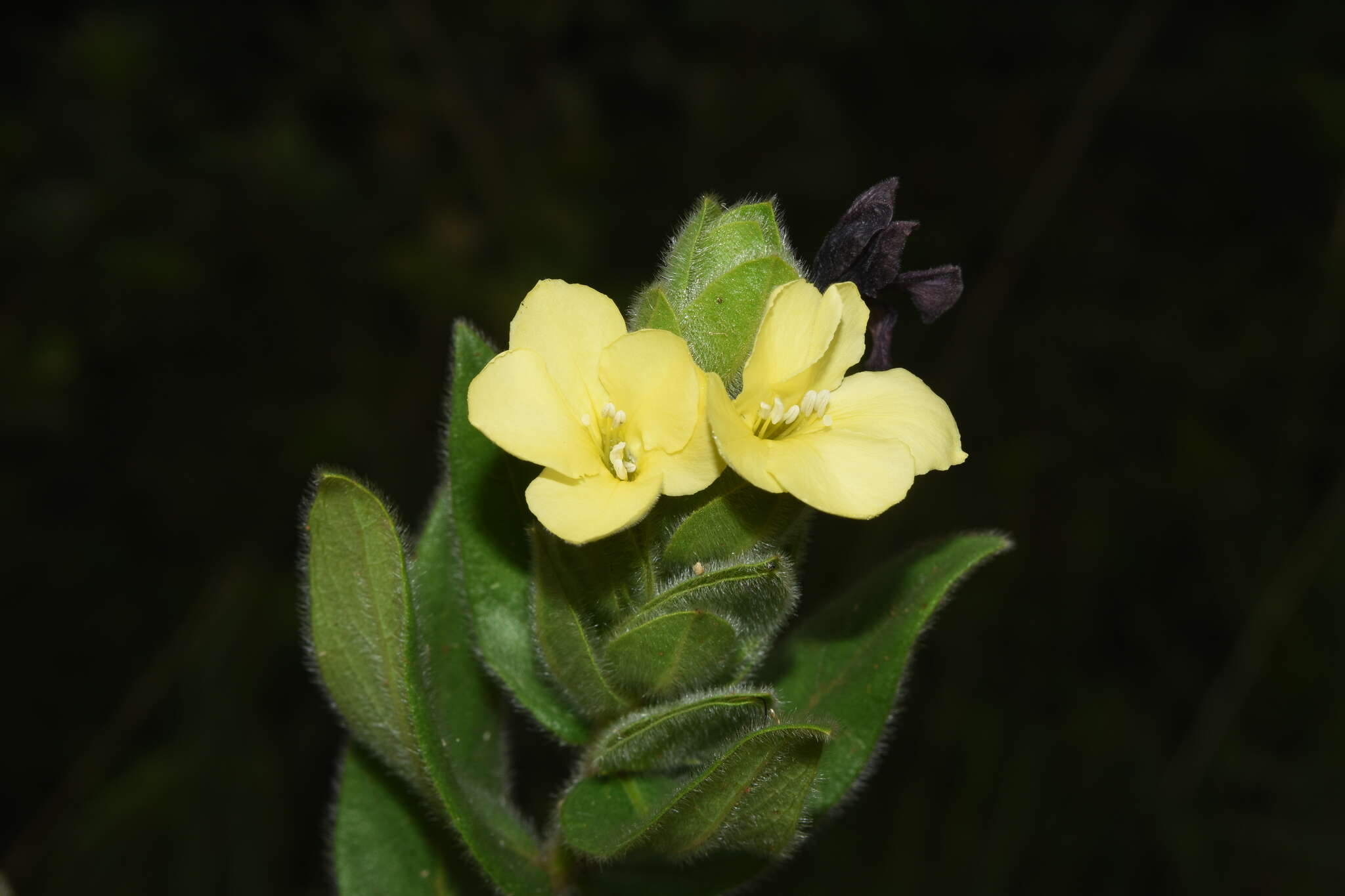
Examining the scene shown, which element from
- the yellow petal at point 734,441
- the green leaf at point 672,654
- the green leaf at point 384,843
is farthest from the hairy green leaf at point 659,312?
the green leaf at point 384,843

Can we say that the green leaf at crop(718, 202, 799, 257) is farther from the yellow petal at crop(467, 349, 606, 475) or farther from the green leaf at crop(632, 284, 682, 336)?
the yellow petal at crop(467, 349, 606, 475)

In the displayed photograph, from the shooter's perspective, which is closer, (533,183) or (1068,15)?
Result: (533,183)

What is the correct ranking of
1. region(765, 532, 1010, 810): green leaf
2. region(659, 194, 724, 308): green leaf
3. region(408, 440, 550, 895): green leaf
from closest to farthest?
1. region(659, 194, 724, 308): green leaf
2. region(408, 440, 550, 895): green leaf
3. region(765, 532, 1010, 810): green leaf

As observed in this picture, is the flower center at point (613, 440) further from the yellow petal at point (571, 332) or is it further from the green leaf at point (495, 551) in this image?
the green leaf at point (495, 551)

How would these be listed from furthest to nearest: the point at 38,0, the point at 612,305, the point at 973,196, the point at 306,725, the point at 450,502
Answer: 1. the point at 973,196
2. the point at 38,0
3. the point at 306,725
4. the point at 450,502
5. the point at 612,305

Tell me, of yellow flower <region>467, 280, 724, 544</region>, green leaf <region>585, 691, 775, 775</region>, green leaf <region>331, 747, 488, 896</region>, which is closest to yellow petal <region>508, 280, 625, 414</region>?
yellow flower <region>467, 280, 724, 544</region>

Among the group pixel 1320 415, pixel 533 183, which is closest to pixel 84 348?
pixel 533 183

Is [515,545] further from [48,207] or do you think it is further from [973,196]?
[973,196]
